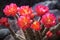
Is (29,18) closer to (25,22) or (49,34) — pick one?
(25,22)

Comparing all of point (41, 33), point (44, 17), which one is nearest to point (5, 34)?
point (41, 33)

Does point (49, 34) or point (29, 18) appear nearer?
point (29, 18)

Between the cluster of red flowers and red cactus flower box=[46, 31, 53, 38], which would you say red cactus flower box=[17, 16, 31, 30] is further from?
red cactus flower box=[46, 31, 53, 38]

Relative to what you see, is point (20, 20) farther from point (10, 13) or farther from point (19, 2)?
point (19, 2)

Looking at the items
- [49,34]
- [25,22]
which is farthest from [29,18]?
[49,34]

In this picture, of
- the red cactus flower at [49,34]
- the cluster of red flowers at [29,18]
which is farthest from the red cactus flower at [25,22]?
the red cactus flower at [49,34]

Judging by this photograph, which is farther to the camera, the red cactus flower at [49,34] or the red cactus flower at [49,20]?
the red cactus flower at [49,34]

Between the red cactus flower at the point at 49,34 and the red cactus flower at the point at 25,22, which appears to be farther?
the red cactus flower at the point at 49,34

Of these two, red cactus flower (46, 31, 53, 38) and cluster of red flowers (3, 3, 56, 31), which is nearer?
cluster of red flowers (3, 3, 56, 31)

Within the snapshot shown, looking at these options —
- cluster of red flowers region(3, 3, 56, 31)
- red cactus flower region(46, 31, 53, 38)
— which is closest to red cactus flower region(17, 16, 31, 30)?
cluster of red flowers region(3, 3, 56, 31)

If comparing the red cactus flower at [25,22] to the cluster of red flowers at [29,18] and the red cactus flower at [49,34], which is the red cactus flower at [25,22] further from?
the red cactus flower at [49,34]

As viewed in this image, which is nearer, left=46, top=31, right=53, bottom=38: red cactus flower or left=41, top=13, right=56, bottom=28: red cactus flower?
left=41, top=13, right=56, bottom=28: red cactus flower
